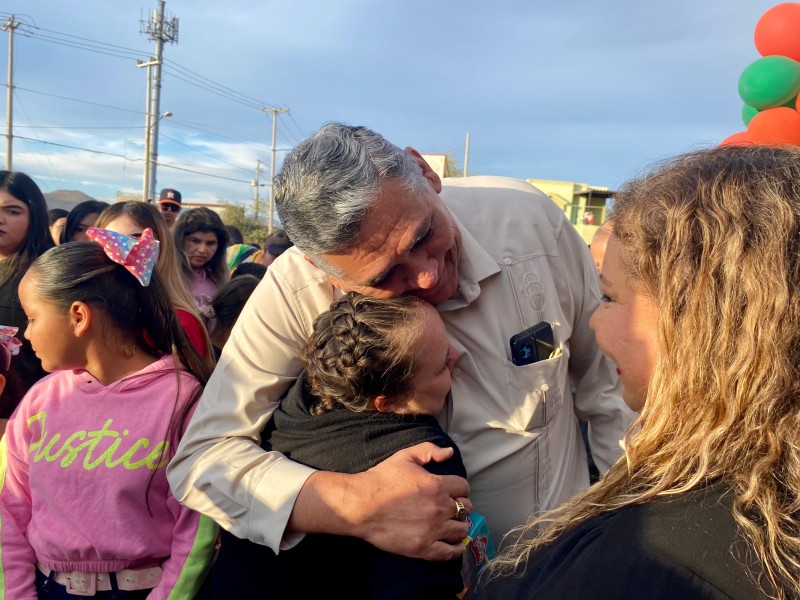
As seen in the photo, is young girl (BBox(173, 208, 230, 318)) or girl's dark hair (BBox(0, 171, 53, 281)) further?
young girl (BBox(173, 208, 230, 318))

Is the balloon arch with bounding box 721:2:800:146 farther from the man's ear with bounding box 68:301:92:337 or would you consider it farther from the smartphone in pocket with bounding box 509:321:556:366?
the man's ear with bounding box 68:301:92:337

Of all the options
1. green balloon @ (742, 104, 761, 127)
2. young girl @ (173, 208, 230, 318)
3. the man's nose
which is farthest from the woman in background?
green balloon @ (742, 104, 761, 127)

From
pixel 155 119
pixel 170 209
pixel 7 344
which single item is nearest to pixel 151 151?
pixel 155 119

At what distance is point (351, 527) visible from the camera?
1.37 metres

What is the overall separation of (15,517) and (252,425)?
104cm

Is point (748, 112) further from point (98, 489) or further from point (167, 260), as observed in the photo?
point (98, 489)

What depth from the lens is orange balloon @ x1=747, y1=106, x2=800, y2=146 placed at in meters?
5.27

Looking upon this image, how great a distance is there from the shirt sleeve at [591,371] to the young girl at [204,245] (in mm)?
3612

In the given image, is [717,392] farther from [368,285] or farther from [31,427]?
[31,427]

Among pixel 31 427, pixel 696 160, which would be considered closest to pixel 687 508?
pixel 696 160

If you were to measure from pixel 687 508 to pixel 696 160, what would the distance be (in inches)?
21.8

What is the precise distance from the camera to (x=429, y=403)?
1588 millimetres

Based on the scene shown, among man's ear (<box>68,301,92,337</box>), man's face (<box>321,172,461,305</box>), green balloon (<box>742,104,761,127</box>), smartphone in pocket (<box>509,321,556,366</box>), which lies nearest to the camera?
man's face (<box>321,172,461,305</box>)

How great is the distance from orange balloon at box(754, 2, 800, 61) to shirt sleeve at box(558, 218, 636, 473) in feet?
16.9
